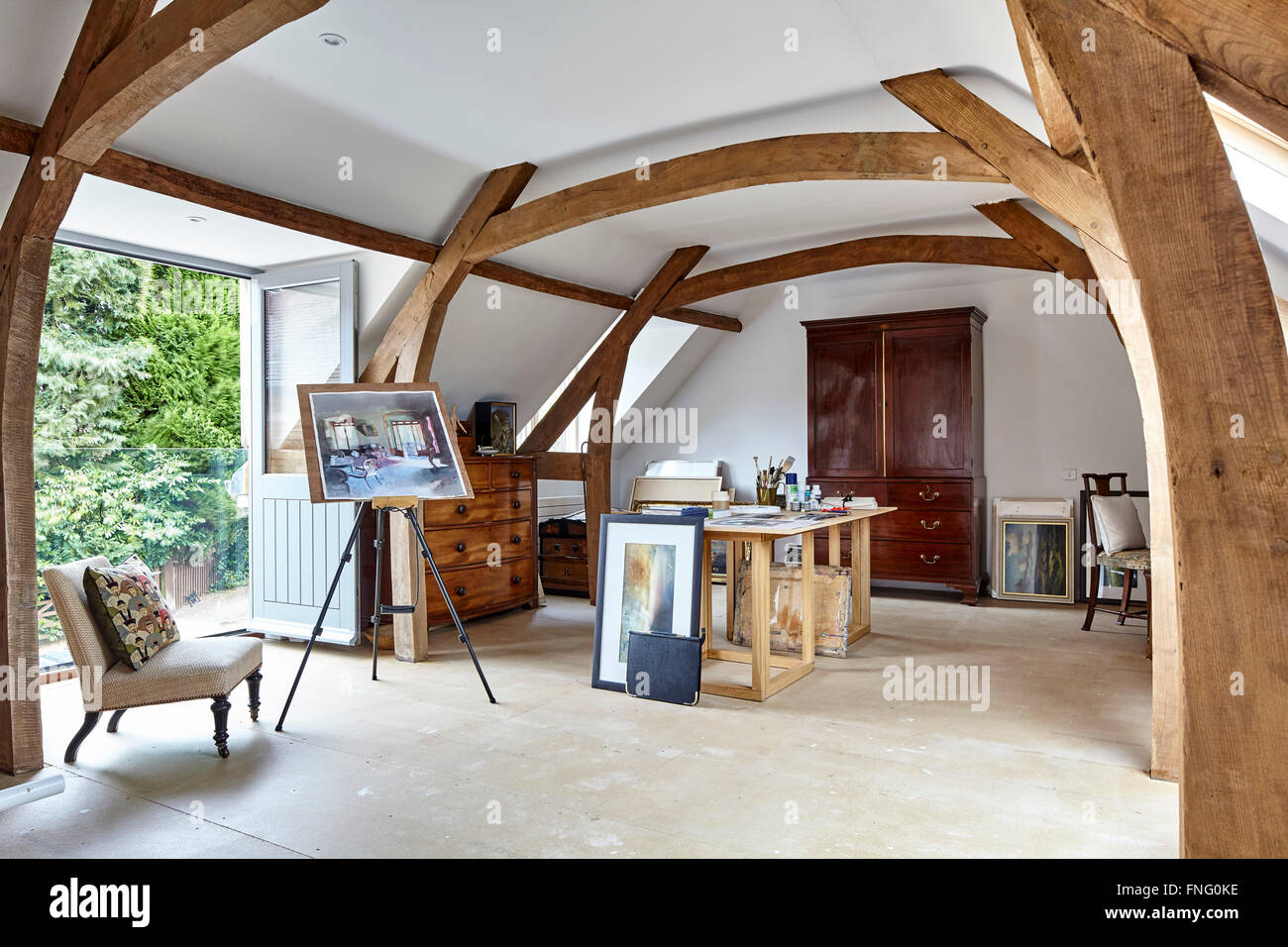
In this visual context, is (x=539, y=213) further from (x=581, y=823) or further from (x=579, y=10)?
(x=581, y=823)

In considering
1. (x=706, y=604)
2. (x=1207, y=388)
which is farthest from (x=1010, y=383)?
(x=1207, y=388)

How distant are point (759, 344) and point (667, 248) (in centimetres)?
194

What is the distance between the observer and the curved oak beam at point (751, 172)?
12.3 feet

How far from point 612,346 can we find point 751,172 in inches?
129

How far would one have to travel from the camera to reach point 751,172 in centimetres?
417

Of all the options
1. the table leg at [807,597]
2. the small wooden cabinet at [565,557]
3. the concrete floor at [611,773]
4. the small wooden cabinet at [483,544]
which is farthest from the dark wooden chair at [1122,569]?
the small wooden cabinet at [483,544]

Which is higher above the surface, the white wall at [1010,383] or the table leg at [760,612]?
the white wall at [1010,383]

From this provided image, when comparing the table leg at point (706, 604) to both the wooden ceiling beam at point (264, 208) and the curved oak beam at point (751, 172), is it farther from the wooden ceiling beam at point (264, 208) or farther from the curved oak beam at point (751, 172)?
the wooden ceiling beam at point (264, 208)

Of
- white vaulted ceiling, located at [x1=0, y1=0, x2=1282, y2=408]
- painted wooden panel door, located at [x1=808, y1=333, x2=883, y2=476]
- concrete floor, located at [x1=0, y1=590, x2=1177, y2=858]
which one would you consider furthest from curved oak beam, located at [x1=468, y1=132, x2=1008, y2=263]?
painted wooden panel door, located at [x1=808, y1=333, x2=883, y2=476]

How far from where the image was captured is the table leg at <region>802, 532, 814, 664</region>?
470 cm

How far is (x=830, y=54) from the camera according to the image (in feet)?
12.0

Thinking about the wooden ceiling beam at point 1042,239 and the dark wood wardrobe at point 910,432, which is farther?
the dark wood wardrobe at point 910,432

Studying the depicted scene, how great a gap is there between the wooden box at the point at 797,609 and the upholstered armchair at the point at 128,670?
300 cm
